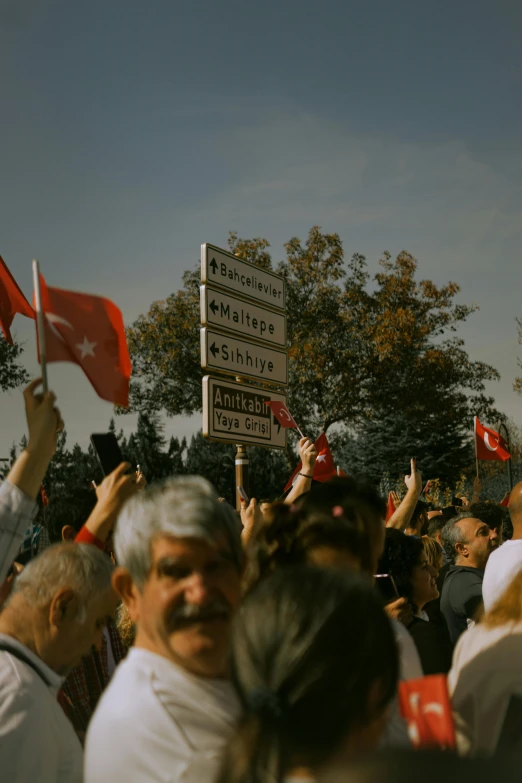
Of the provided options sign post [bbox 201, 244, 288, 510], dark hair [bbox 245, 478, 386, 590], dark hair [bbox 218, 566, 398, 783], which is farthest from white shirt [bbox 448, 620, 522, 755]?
sign post [bbox 201, 244, 288, 510]

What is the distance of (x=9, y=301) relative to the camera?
17.9ft

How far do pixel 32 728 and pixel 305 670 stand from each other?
1406 mm

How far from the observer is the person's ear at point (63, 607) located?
8.76 feet

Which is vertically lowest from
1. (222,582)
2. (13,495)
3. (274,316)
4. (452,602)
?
(452,602)

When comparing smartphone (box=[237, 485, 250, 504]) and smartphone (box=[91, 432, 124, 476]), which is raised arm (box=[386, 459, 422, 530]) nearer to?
smartphone (box=[237, 485, 250, 504])

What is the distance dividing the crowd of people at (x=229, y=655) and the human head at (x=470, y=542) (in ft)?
6.14

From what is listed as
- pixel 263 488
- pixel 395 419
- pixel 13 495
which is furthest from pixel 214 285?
pixel 263 488

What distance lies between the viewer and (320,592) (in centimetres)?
132

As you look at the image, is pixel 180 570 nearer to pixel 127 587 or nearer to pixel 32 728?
pixel 127 587

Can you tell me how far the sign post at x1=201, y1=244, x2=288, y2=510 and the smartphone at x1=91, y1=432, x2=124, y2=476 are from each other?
3.74m

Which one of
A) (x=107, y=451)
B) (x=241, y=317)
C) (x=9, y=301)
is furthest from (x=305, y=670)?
(x=241, y=317)

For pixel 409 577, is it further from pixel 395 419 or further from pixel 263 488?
pixel 263 488

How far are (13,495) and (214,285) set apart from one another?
5.20m

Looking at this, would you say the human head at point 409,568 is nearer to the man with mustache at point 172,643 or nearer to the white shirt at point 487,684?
the white shirt at point 487,684
